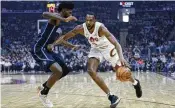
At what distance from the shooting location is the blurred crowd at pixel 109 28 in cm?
2662

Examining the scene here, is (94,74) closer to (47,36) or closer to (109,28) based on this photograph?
(47,36)

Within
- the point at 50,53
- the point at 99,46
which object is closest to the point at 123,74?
the point at 99,46

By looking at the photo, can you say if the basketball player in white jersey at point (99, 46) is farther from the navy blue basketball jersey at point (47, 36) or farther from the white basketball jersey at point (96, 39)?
the navy blue basketball jersey at point (47, 36)

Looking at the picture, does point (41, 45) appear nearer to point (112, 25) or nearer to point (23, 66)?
point (23, 66)

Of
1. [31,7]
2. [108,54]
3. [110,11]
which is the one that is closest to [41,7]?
[31,7]

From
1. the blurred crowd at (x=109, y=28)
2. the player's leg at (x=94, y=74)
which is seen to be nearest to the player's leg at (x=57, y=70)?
the player's leg at (x=94, y=74)

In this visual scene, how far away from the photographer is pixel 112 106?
600cm

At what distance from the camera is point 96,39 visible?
6246 millimetres

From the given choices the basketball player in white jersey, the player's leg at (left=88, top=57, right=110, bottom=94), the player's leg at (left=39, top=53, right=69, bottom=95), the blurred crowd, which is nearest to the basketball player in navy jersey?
the player's leg at (left=39, top=53, right=69, bottom=95)

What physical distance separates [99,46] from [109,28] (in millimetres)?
26842

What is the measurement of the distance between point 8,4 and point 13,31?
2648mm

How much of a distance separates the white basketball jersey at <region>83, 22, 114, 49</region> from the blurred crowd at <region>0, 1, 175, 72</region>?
769 inches

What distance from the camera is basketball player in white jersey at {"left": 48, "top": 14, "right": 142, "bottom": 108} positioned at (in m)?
6.07

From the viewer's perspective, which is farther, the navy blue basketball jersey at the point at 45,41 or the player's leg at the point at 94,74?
the player's leg at the point at 94,74
